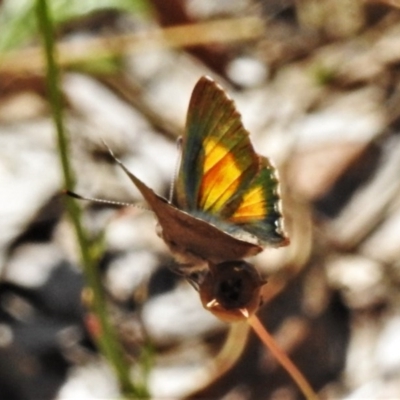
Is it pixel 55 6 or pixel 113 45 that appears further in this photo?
pixel 113 45

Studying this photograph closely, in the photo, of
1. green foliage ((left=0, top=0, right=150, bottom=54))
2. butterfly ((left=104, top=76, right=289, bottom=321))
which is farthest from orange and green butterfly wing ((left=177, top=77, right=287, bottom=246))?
green foliage ((left=0, top=0, right=150, bottom=54))

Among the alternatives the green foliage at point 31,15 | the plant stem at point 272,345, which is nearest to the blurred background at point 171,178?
the green foliage at point 31,15

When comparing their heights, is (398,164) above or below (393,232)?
above

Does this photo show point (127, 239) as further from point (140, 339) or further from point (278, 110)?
point (278, 110)

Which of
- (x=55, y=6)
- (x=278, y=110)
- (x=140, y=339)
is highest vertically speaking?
Result: (x=278, y=110)

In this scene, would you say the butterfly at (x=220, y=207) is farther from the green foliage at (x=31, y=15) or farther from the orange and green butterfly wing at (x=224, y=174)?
the green foliage at (x=31, y=15)

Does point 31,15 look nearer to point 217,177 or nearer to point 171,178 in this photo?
point 171,178

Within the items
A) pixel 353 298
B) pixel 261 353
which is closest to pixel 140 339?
pixel 261 353

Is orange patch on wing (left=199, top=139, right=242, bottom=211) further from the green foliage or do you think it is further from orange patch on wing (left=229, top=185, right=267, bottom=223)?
the green foliage
